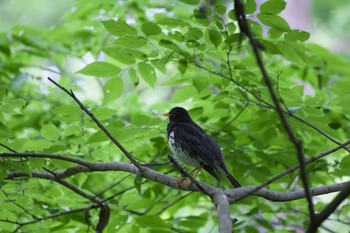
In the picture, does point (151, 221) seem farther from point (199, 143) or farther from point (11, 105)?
point (11, 105)

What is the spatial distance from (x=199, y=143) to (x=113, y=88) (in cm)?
65

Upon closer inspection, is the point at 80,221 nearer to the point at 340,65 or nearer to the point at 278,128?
the point at 278,128

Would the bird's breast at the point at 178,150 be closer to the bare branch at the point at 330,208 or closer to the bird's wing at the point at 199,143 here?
the bird's wing at the point at 199,143

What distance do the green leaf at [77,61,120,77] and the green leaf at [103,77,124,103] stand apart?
2.4 inches

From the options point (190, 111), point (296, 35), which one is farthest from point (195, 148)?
point (296, 35)

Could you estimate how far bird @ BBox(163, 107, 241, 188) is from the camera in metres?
3.30

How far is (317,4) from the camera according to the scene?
468 inches

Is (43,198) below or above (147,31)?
below

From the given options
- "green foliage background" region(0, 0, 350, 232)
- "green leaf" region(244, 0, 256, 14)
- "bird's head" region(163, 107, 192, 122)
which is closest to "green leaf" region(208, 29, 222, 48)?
"green foliage background" region(0, 0, 350, 232)

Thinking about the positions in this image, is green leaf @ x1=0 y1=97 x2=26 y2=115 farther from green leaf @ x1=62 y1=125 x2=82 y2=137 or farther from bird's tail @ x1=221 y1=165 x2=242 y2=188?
bird's tail @ x1=221 y1=165 x2=242 y2=188

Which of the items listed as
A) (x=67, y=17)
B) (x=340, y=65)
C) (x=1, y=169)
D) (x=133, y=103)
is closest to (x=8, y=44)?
(x=67, y=17)

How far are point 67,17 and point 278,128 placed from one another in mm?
2102

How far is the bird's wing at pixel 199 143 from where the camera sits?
10.8 feet

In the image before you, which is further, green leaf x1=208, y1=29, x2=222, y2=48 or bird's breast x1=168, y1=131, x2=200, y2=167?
bird's breast x1=168, y1=131, x2=200, y2=167
